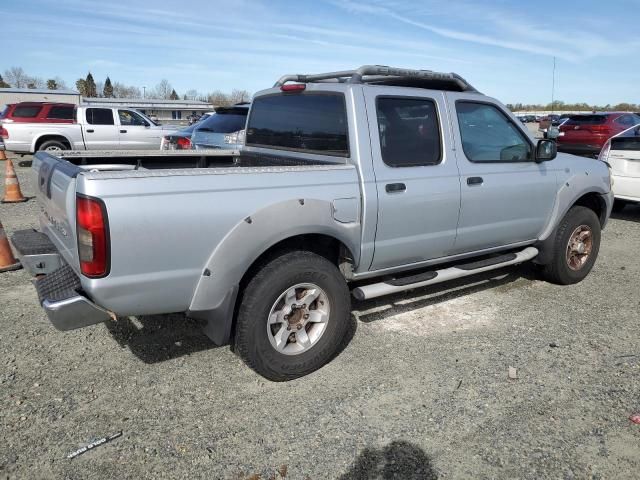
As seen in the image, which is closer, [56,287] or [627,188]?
[56,287]

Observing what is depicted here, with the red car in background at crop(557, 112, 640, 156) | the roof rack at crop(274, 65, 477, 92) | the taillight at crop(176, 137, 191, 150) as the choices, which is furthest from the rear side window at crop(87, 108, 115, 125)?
the red car in background at crop(557, 112, 640, 156)

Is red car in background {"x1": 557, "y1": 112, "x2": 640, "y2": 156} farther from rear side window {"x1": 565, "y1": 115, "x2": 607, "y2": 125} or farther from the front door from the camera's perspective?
the front door

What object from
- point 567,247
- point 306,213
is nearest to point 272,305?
point 306,213

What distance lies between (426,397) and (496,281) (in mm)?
2663

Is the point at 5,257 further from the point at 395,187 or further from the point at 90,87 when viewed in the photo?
the point at 90,87

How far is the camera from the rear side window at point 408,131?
3769 mm

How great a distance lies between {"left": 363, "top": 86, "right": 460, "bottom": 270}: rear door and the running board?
15cm

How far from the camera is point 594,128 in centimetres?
1502

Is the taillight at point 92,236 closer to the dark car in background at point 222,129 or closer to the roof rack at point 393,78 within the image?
the roof rack at point 393,78

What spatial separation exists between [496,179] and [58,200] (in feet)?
11.1

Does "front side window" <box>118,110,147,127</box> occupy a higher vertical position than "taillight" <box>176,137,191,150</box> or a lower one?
higher

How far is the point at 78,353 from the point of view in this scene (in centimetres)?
372

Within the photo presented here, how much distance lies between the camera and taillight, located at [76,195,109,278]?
8.57 feet

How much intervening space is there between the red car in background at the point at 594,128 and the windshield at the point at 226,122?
9.16 m
